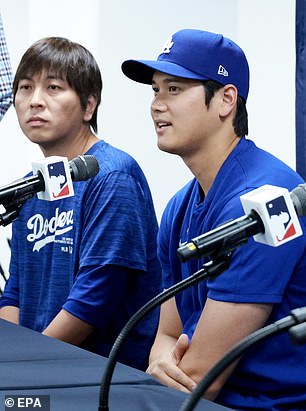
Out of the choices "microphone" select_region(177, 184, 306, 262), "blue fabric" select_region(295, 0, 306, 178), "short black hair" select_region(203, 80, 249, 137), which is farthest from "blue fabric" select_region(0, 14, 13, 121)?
"microphone" select_region(177, 184, 306, 262)

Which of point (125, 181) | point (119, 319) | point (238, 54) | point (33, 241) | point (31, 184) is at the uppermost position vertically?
point (238, 54)

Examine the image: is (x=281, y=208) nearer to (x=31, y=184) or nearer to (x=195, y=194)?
(x=31, y=184)

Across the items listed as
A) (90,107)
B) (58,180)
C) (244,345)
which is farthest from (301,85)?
(244,345)

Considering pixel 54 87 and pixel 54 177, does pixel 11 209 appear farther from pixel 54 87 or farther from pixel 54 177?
pixel 54 87

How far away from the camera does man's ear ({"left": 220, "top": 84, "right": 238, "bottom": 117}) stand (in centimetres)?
179

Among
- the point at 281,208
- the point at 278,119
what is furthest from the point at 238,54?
the point at 278,119

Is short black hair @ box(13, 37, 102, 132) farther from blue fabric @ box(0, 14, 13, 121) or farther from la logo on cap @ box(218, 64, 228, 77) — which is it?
la logo on cap @ box(218, 64, 228, 77)

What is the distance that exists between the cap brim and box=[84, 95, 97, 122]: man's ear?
1.32ft

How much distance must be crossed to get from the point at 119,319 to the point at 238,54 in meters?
0.72

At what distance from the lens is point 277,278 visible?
1.54 m

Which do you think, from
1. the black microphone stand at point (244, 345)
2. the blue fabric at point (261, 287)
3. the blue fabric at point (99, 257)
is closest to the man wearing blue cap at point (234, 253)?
the blue fabric at point (261, 287)

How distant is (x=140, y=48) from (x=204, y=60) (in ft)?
5.98

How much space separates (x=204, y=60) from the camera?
1.79 metres

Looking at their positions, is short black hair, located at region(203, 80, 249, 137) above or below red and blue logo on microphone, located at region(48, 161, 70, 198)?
above
